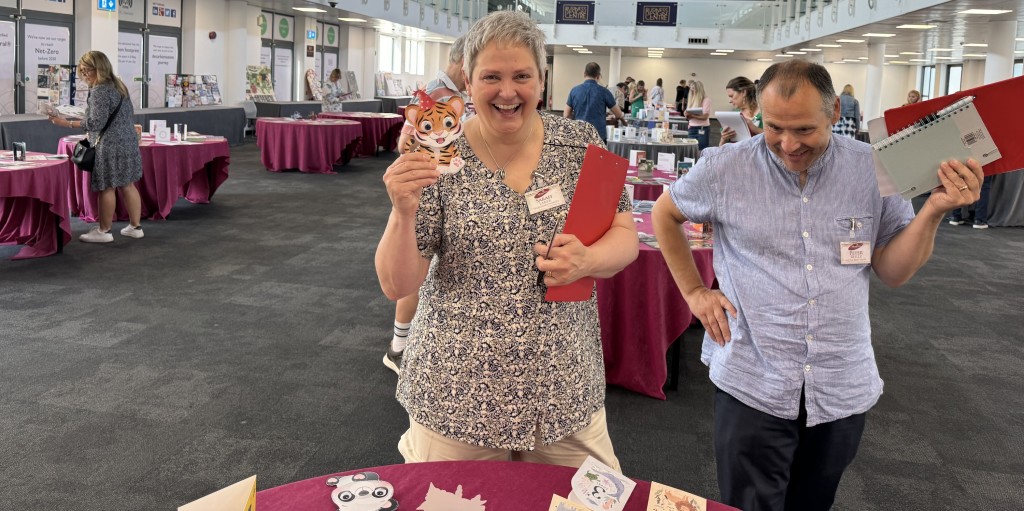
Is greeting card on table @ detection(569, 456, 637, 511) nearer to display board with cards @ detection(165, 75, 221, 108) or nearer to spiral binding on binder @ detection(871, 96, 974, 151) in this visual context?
spiral binding on binder @ detection(871, 96, 974, 151)

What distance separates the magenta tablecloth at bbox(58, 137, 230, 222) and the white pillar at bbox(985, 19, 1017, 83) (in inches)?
436

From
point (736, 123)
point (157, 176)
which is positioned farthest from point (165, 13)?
point (736, 123)

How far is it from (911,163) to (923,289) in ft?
17.7

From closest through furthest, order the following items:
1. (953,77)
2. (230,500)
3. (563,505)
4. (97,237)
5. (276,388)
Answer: (230,500) → (563,505) → (276,388) → (97,237) → (953,77)

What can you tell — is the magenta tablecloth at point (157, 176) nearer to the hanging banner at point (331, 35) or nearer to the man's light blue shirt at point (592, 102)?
the man's light blue shirt at point (592, 102)

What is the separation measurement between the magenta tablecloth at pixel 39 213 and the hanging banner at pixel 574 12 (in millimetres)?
24279

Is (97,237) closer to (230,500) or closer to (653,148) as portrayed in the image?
(653,148)

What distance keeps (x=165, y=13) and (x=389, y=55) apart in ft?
40.8

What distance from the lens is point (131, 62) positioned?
14133 millimetres

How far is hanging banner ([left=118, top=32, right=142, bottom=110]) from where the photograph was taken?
13891mm

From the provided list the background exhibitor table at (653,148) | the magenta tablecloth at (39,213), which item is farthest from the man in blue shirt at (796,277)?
the background exhibitor table at (653,148)

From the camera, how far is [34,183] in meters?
5.73

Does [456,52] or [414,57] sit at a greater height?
[414,57]

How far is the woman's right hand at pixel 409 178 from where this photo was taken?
4.66ft
